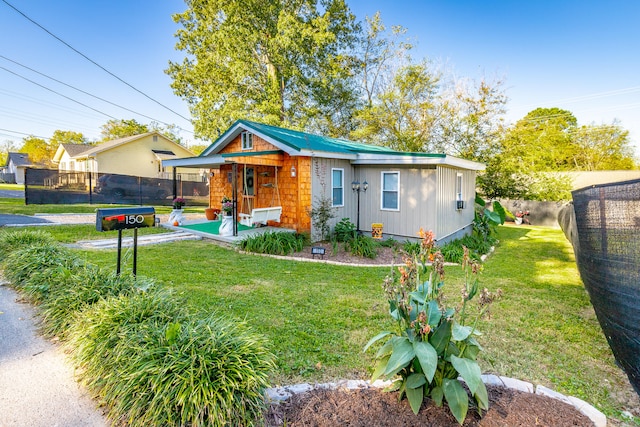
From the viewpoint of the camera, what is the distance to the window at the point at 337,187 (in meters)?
9.60

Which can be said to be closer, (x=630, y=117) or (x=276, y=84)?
(x=276, y=84)

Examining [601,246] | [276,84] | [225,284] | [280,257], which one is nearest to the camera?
[601,246]

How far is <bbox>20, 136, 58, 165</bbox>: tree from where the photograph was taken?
43.7 m

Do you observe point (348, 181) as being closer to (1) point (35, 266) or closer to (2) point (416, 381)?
(1) point (35, 266)

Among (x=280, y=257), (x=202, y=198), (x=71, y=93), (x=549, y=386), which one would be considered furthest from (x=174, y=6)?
(x=549, y=386)

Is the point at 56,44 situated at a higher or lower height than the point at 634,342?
higher

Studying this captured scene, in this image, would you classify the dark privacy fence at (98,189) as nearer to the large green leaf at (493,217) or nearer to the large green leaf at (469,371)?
A: the large green leaf at (493,217)

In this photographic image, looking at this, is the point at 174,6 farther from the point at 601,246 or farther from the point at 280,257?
the point at 601,246

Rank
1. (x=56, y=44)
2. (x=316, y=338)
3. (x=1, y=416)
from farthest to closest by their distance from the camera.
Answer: (x=56, y=44), (x=316, y=338), (x=1, y=416)

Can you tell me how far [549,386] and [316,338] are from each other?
1979 millimetres

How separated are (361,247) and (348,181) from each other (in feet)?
9.01

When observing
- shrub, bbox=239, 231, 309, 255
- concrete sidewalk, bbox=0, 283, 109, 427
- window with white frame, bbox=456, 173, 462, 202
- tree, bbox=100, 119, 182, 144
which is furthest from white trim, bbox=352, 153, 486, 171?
tree, bbox=100, 119, 182, 144

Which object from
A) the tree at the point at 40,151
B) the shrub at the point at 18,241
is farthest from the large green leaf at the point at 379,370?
the tree at the point at 40,151

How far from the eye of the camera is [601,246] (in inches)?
112
